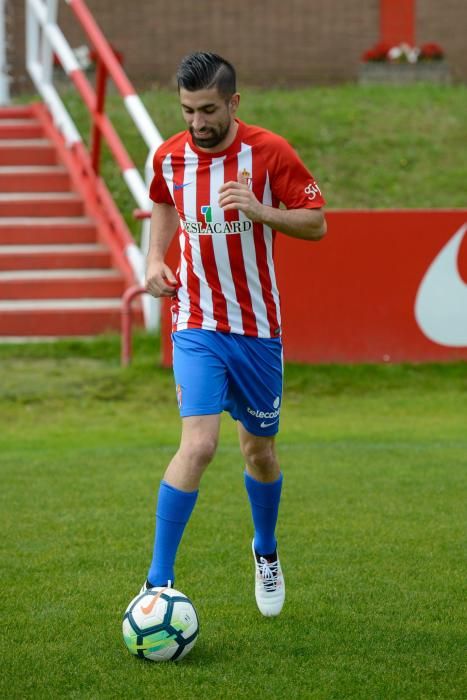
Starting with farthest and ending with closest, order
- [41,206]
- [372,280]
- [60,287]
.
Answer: [41,206], [60,287], [372,280]

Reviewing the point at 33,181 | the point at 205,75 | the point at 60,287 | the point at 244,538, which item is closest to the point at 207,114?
the point at 205,75

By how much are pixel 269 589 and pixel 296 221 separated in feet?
4.63

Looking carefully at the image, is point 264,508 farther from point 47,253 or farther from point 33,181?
point 33,181

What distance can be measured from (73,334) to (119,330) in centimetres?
43

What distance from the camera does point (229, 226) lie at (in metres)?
4.87

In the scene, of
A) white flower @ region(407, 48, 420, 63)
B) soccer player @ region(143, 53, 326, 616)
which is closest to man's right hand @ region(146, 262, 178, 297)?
soccer player @ region(143, 53, 326, 616)

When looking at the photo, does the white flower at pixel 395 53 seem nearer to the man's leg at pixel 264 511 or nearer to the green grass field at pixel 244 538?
the green grass field at pixel 244 538

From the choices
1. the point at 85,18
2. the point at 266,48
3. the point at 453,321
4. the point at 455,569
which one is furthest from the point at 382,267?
the point at 266,48

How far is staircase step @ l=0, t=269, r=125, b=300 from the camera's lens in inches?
498

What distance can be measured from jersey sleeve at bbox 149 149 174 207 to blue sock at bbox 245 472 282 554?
1131mm

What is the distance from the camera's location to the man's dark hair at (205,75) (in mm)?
4637

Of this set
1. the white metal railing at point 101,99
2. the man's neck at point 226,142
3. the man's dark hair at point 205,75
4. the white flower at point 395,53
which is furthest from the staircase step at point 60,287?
the white flower at point 395,53

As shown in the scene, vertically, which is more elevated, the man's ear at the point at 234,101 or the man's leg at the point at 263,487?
the man's ear at the point at 234,101

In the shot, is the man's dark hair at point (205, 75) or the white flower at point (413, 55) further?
the white flower at point (413, 55)
